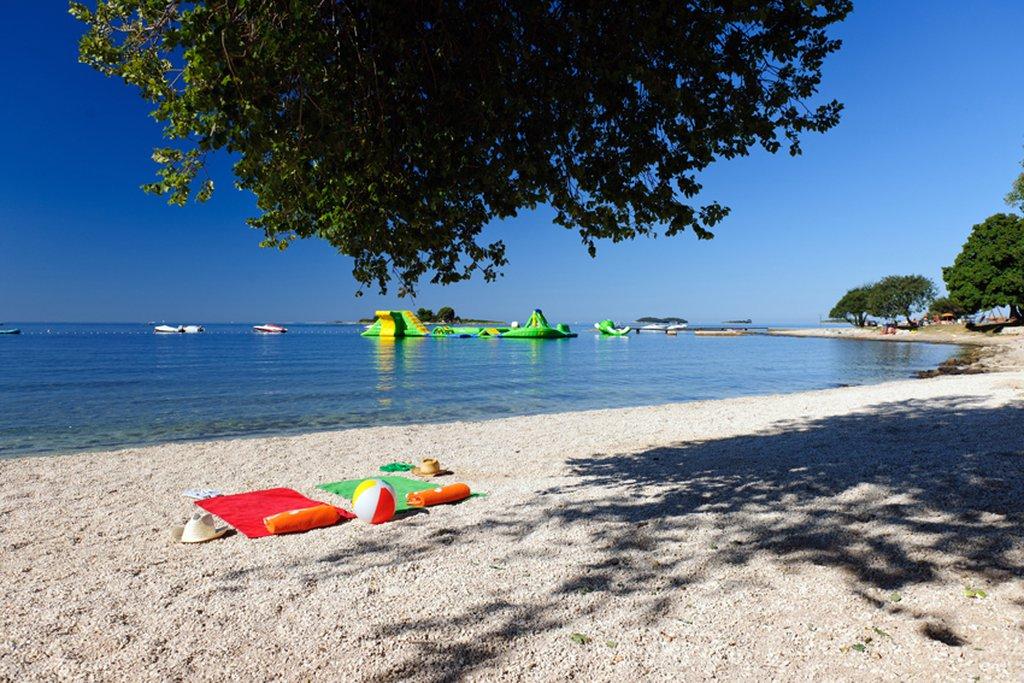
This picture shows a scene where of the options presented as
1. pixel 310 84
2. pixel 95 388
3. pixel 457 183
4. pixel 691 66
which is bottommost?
pixel 95 388

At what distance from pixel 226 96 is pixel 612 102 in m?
3.69

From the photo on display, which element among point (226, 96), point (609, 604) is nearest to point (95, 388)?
point (226, 96)

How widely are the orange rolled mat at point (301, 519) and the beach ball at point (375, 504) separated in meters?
0.29

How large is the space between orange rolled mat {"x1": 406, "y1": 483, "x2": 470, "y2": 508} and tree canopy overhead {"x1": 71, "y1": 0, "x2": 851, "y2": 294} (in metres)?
3.36

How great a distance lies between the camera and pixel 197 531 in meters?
5.96

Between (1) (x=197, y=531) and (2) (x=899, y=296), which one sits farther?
(2) (x=899, y=296)

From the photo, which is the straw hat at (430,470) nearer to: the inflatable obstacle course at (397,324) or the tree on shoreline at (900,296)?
the inflatable obstacle course at (397,324)

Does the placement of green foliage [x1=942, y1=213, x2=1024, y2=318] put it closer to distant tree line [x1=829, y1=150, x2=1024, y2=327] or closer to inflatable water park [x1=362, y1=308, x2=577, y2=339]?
distant tree line [x1=829, y1=150, x2=1024, y2=327]

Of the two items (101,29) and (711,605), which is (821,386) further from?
(101,29)

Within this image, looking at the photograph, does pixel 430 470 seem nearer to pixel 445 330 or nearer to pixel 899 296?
pixel 445 330

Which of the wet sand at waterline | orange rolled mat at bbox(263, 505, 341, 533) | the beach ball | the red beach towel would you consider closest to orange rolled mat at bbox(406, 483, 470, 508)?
the wet sand at waterline

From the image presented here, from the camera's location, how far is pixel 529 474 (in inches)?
346

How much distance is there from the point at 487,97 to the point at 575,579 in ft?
15.9

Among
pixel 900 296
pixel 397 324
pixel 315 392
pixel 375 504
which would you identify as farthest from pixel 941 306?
pixel 375 504
